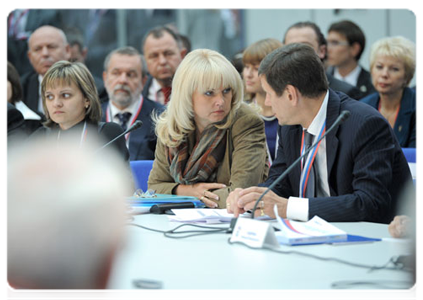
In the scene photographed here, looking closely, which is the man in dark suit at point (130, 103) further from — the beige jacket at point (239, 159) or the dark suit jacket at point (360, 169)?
the dark suit jacket at point (360, 169)

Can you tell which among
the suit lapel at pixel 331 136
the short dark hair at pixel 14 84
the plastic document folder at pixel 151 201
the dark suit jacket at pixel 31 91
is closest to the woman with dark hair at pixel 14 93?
the short dark hair at pixel 14 84

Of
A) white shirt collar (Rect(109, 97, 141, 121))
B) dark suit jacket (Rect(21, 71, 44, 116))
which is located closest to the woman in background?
white shirt collar (Rect(109, 97, 141, 121))

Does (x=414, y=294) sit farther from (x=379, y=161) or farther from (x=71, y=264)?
(x=379, y=161)

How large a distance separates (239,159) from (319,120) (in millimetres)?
655

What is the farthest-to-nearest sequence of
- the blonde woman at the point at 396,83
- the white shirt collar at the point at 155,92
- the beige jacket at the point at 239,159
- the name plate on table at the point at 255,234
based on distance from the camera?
the white shirt collar at the point at 155,92, the blonde woman at the point at 396,83, the beige jacket at the point at 239,159, the name plate on table at the point at 255,234

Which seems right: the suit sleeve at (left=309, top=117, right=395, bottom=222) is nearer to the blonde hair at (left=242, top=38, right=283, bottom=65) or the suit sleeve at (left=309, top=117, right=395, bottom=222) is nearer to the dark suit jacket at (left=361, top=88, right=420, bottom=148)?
the blonde hair at (left=242, top=38, right=283, bottom=65)

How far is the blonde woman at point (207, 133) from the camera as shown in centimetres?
340

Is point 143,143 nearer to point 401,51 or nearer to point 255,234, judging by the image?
point 401,51

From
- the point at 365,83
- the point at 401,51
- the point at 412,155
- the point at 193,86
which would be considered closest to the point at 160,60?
the point at 365,83

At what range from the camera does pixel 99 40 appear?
8.73m

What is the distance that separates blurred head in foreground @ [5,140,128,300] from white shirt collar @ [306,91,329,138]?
2125 millimetres

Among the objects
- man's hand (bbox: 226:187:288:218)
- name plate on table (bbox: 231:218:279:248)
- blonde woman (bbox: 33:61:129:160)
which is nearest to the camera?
name plate on table (bbox: 231:218:279:248)

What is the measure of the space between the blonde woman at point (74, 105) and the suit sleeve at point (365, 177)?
5.43 feet

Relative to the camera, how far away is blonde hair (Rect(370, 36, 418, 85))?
17.5 feet
